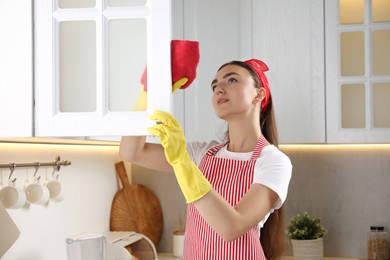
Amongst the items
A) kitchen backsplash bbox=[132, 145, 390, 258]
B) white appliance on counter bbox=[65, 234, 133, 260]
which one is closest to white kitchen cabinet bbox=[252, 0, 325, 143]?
kitchen backsplash bbox=[132, 145, 390, 258]

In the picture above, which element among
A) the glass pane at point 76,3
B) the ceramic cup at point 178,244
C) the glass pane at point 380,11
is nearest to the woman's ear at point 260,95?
the glass pane at point 76,3

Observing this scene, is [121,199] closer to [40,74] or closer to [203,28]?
[203,28]

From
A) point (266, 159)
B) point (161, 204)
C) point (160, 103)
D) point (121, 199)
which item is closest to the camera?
point (160, 103)

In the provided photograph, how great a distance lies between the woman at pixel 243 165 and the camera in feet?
6.18

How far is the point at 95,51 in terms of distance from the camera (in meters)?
1.50

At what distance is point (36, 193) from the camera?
212 cm

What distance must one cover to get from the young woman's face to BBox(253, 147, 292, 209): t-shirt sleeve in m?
0.16

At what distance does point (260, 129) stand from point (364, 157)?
1056 mm

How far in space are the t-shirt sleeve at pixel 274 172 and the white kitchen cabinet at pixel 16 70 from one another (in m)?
0.70

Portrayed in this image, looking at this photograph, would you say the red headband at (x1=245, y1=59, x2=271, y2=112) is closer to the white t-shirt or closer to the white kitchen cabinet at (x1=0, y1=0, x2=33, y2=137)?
the white t-shirt

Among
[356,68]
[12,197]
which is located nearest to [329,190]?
[356,68]

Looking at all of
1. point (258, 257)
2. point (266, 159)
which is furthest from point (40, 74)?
point (258, 257)

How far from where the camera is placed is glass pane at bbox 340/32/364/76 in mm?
2766

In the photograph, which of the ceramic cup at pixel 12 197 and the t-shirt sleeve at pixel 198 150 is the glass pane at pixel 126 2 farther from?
the t-shirt sleeve at pixel 198 150
